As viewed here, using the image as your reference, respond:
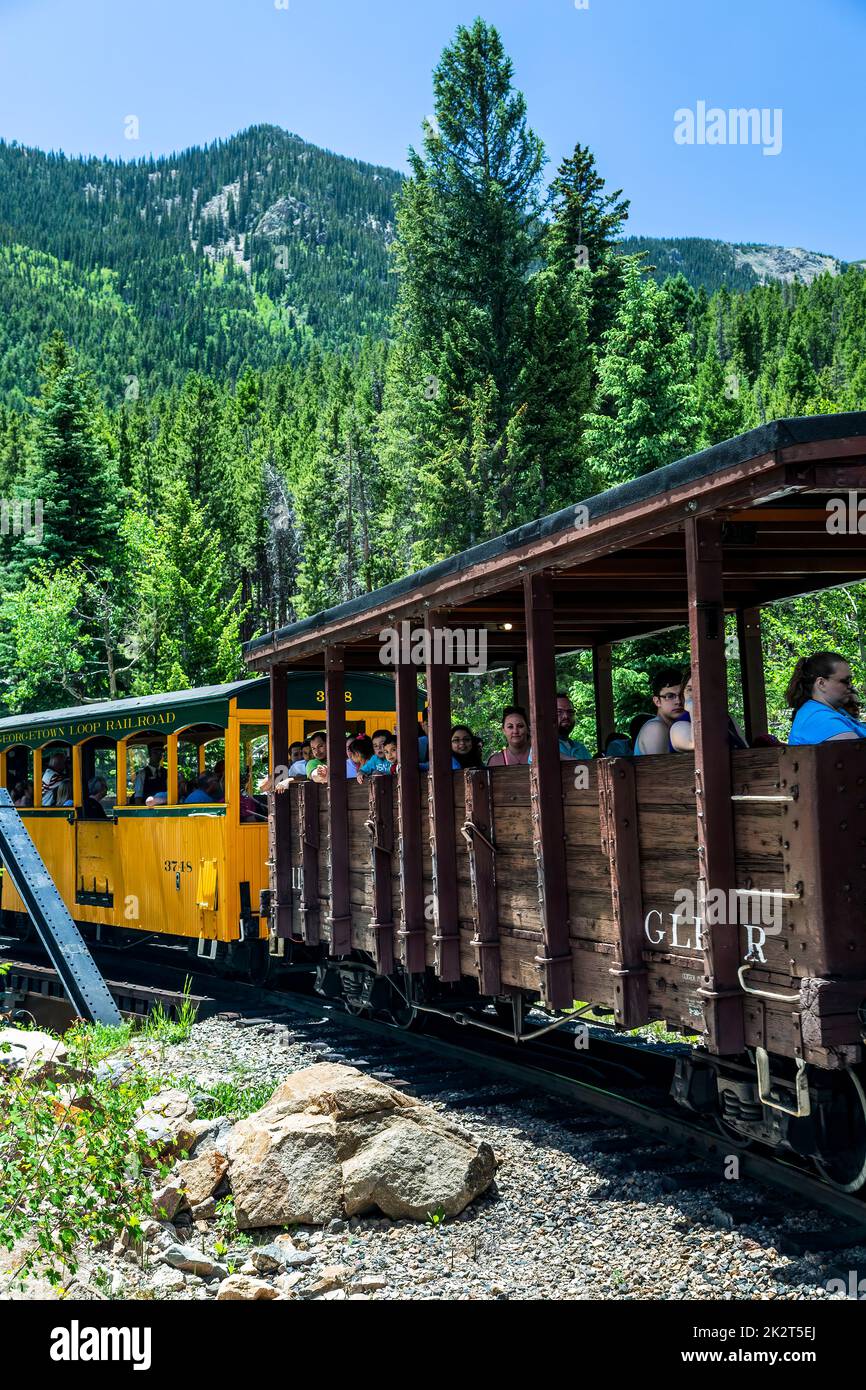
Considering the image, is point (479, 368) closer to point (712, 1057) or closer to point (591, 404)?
point (591, 404)

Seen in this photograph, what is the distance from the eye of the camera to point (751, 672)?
28.5ft

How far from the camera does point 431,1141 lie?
6578 mm

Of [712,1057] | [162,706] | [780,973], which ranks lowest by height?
[712,1057]

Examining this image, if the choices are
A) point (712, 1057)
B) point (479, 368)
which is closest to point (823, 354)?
point (479, 368)

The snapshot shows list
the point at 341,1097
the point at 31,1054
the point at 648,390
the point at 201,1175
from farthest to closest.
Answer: the point at 648,390 < the point at 31,1054 < the point at 341,1097 < the point at 201,1175

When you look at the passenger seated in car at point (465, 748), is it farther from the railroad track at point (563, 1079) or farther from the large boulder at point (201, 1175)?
the large boulder at point (201, 1175)

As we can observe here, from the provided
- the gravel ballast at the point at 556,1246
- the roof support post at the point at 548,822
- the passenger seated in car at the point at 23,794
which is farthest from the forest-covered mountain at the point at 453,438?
the gravel ballast at the point at 556,1246

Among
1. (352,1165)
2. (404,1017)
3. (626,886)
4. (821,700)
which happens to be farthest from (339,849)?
(821,700)

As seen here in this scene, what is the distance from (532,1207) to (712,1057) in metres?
1.25

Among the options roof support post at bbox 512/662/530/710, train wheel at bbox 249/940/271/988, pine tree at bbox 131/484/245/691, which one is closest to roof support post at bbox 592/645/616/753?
roof support post at bbox 512/662/530/710

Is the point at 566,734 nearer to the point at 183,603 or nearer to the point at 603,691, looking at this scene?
the point at 603,691

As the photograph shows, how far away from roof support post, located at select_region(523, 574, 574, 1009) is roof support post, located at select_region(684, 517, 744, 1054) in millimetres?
1505

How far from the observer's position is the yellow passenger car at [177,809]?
13273 millimetres

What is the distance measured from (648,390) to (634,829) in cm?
2155
